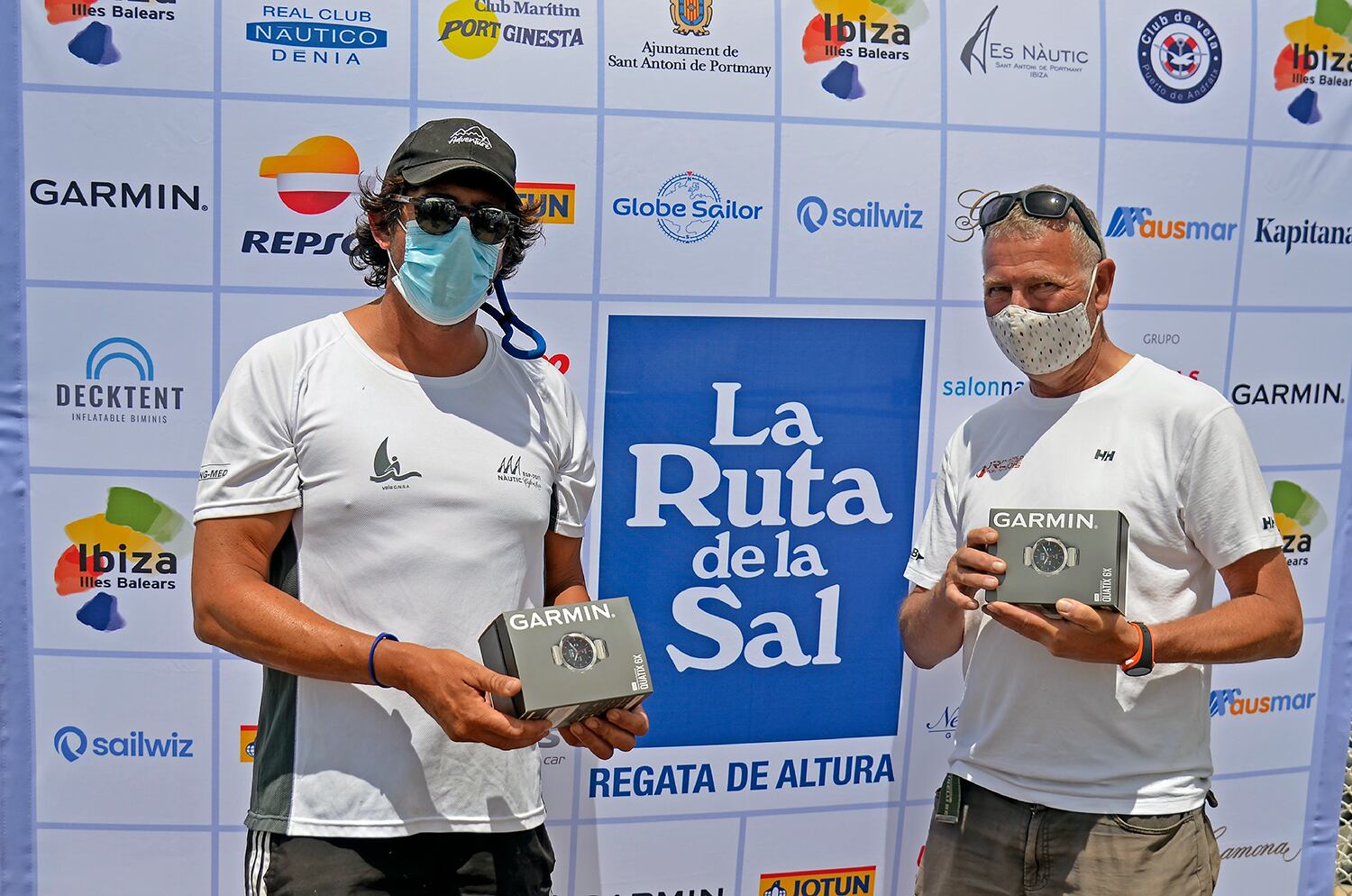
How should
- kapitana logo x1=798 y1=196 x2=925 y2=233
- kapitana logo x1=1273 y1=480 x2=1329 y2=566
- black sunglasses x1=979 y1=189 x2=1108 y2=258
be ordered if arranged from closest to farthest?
1. black sunglasses x1=979 y1=189 x2=1108 y2=258
2. kapitana logo x1=798 y1=196 x2=925 y2=233
3. kapitana logo x1=1273 y1=480 x2=1329 y2=566

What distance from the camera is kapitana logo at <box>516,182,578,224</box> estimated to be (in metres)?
3.02

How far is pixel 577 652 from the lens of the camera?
6.19 feet

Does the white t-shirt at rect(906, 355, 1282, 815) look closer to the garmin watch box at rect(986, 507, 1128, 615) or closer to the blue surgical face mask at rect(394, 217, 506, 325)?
the garmin watch box at rect(986, 507, 1128, 615)

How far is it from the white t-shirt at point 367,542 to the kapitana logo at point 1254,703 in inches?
97.1

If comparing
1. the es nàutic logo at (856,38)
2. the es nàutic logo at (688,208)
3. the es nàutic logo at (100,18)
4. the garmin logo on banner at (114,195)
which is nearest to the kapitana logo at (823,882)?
the es nàutic logo at (688,208)

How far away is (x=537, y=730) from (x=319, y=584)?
0.45m

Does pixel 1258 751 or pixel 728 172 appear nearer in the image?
pixel 728 172

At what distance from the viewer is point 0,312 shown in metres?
2.88

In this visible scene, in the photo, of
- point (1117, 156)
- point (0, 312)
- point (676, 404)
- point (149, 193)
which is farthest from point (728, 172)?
point (0, 312)

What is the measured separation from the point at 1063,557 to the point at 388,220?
1361 mm

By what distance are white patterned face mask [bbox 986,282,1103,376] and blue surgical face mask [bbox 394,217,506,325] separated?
105 centimetres

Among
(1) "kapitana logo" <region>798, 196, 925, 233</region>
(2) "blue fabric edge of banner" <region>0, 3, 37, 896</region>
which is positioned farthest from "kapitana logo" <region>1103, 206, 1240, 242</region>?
(2) "blue fabric edge of banner" <region>0, 3, 37, 896</region>

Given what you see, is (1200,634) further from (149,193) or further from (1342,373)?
(149,193)

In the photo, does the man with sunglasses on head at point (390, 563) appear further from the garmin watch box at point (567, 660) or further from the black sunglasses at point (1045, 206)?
the black sunglasses at point (1045, 206)
